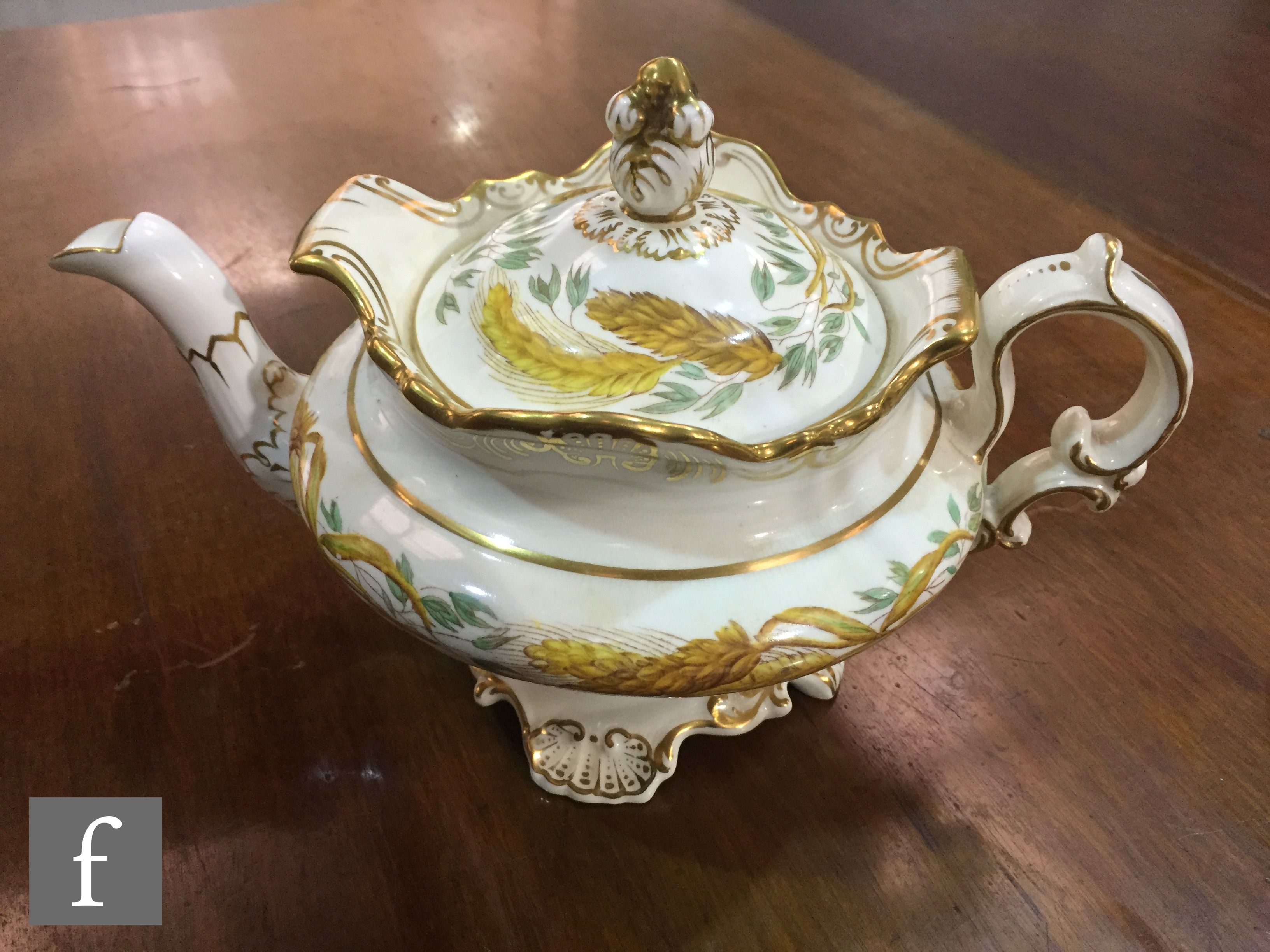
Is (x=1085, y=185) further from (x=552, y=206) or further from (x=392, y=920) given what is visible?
(x=392, y=920)

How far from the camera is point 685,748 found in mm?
772

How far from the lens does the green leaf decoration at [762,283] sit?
0.59 m

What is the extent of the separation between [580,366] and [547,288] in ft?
0.22

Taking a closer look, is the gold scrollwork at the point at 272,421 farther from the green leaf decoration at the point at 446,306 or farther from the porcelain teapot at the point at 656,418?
the green leaf decoration at the point at 446,306

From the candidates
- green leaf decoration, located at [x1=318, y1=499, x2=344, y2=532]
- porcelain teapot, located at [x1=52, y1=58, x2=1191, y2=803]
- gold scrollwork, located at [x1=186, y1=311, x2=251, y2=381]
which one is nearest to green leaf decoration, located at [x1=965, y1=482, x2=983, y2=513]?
porcelain teapot, located at [x1=52, y1=58, x2=1191, y2=803]

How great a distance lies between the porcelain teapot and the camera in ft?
1.75

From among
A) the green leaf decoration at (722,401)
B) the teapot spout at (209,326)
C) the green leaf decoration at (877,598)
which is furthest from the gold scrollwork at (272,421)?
the green leaf decoration at (877,598)

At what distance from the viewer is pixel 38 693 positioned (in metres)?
0.78

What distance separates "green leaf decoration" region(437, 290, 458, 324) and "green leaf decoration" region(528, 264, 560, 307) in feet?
0.20

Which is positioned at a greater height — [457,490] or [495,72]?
[457,490]

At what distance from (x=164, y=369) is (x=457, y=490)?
2.39 ft

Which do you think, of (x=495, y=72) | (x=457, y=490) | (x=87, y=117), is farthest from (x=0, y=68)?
(x=457, y=490)

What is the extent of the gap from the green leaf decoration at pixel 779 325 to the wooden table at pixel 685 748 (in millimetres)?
376

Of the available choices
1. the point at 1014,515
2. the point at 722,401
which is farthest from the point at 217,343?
the point at 1014,515
